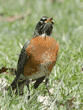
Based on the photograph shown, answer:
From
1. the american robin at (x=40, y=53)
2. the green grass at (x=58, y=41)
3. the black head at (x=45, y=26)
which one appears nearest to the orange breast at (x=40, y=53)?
the american robin at (x=40, y=53)

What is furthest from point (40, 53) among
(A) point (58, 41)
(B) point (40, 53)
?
(A) point (58, 41)

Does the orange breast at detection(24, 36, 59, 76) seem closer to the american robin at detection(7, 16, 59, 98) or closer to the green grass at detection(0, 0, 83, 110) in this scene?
the american robin at detection(7, 16, 59, 98)

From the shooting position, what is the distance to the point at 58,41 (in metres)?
5.48

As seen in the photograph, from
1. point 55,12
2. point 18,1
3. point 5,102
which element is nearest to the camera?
point 5,102

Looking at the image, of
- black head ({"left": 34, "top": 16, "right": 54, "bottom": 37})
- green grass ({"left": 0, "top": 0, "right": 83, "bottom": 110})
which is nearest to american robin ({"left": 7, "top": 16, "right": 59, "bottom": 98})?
black head ({"left": 34, "top": 16, "right": 54, "bottom": 37})

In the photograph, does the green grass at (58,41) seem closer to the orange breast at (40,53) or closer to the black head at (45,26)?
the orange breast at (40,53)

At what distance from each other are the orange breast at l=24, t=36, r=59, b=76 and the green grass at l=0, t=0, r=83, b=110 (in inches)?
18.8

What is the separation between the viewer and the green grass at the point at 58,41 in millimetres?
3051

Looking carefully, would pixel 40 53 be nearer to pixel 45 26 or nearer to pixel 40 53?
pixel 40 53

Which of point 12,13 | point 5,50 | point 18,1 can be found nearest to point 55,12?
point 12,13

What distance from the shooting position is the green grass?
3051 millimetres

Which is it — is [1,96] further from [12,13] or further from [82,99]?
[12,13]

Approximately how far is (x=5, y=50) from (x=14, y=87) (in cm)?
210

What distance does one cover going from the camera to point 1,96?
3.12 m
